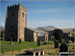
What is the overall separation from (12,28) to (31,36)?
570cm

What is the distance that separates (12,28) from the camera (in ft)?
91.0

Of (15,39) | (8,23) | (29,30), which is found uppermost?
(8,23)

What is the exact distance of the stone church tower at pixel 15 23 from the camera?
26.9 meters

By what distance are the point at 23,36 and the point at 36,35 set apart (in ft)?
12.5

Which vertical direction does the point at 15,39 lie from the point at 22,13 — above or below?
below

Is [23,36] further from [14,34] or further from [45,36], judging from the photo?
[45,36]

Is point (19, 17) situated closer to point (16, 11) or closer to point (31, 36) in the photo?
point (16, 11)

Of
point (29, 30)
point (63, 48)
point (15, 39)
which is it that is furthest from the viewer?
point (29, 30)

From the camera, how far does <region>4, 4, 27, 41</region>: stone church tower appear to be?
2686 centimetres

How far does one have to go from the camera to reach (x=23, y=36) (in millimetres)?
28422

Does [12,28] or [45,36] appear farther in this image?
[45,36]

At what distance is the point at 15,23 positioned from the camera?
27.0m

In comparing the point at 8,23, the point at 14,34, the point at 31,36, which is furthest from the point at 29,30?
the point at 8,23

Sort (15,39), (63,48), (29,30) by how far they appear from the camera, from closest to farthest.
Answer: (63,48)
(15,39)
(29,30)
